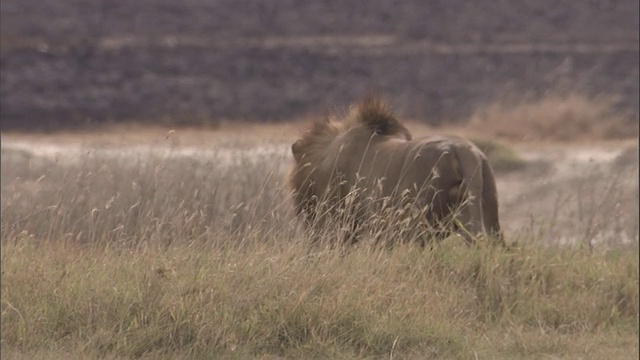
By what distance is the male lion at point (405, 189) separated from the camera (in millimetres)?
8438

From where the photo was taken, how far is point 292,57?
30141 mm

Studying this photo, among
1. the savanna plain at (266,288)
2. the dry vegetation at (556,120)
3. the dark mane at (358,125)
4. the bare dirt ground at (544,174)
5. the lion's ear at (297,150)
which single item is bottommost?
the dry vegetation at (556,120)

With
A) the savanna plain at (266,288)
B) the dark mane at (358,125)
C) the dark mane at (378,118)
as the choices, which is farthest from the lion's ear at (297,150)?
the dark mane at (378,118)

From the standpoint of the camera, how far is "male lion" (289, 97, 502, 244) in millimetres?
8438

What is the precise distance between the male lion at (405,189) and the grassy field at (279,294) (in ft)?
0.63

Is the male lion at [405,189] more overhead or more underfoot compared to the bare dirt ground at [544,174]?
more overhead

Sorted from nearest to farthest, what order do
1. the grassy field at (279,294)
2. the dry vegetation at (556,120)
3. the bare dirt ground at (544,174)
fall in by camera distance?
the grassy field at (279,294) < the bare dirt ground at (544,174) < the dry vegetation at (556,120)

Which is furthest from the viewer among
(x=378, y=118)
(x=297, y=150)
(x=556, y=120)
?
(x=556, y=120)

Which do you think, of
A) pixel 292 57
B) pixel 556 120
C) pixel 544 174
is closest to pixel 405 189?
pixel 544 174

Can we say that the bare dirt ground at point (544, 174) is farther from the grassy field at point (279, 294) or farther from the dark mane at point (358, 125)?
the dark mane at point (358, 125)

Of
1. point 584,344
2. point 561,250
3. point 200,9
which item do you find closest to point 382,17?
point 200,9

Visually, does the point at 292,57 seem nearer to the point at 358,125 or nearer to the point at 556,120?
the point at 556,120

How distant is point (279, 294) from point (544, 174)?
1069 centimetres

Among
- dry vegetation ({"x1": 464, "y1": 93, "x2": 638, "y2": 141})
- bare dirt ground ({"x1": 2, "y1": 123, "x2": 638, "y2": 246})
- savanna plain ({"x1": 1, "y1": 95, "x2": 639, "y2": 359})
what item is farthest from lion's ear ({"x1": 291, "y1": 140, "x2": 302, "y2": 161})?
dry vegetation ({"x1": 464, "y1": 93, "x2": 638, "y2": 141})
